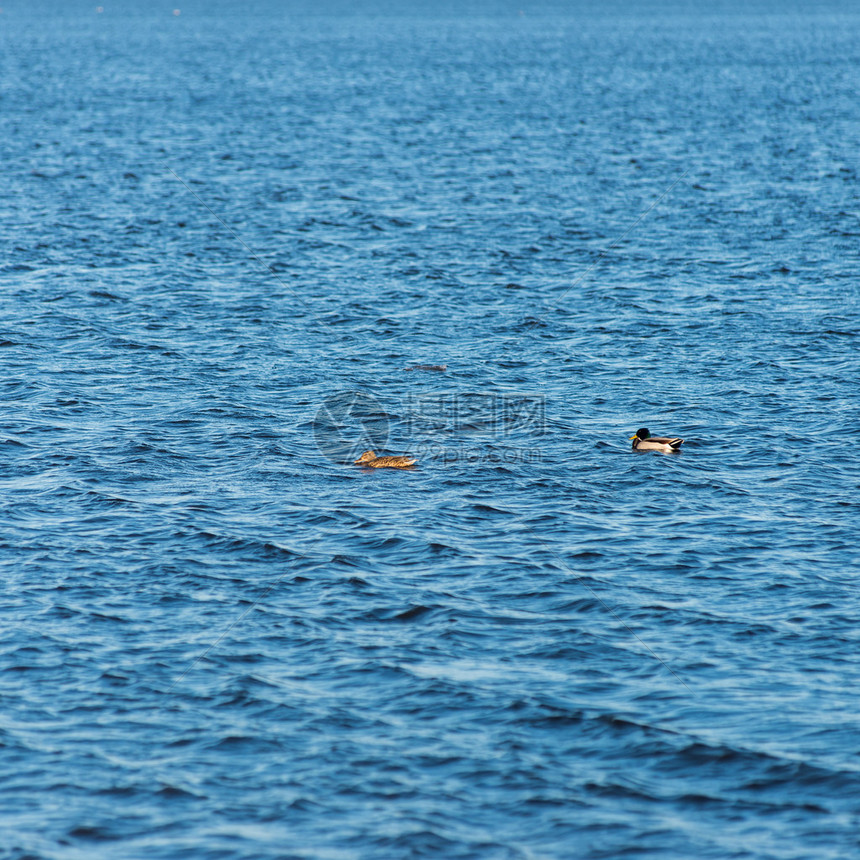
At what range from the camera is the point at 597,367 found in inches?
1383

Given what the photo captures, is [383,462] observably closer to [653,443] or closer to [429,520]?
[429,520]

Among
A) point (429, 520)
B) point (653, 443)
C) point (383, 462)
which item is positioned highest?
point (653, 443)

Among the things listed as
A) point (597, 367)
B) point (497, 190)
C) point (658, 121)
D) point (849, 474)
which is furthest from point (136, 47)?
point (849, 474)

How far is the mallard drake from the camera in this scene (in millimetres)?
27547

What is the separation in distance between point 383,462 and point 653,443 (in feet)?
23.1

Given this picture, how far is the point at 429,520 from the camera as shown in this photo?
24469 millimetres

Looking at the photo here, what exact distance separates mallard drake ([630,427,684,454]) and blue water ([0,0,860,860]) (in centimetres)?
45

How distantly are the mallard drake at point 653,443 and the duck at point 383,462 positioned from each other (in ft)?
19.6

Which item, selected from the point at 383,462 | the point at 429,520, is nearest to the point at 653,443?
the point at 429,520

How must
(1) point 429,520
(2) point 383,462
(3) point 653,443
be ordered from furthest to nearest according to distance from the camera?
(3) point 653,443 → (2) point 383,462 → (1) point 429,520

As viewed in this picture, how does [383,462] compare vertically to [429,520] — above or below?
above

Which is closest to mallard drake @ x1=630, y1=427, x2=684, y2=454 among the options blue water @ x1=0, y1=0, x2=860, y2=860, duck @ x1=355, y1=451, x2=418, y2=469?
blue water @ x1=0, y1=0, x2=860, y2=860

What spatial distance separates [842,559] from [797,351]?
15117mm

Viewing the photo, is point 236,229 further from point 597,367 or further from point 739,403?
point 739,403
